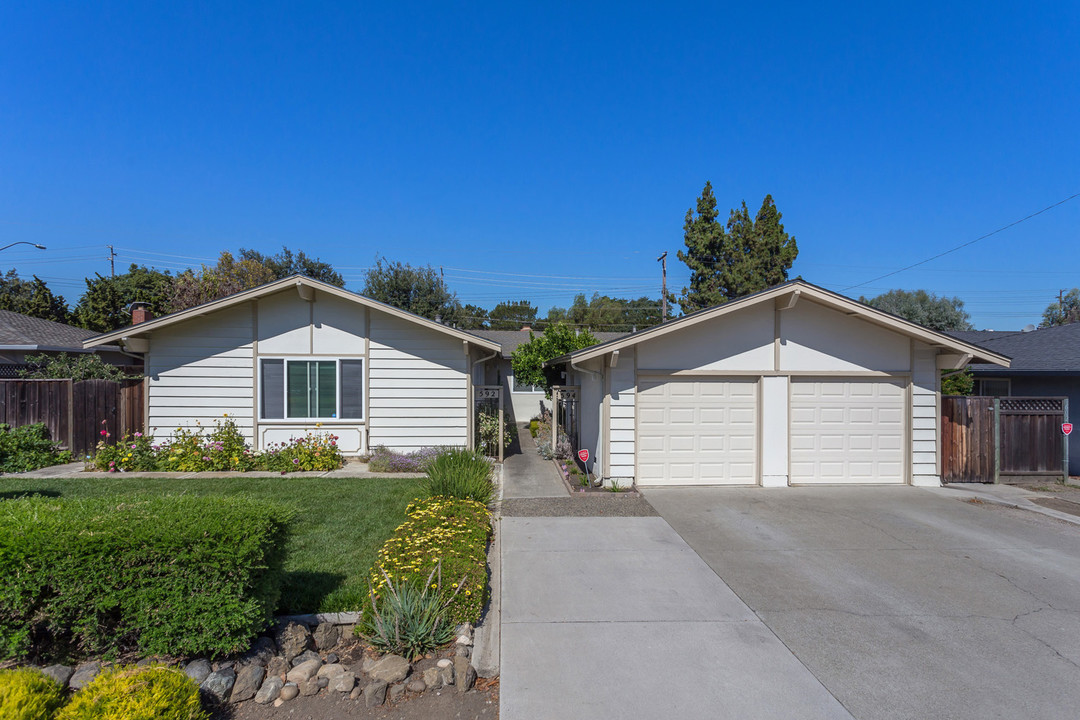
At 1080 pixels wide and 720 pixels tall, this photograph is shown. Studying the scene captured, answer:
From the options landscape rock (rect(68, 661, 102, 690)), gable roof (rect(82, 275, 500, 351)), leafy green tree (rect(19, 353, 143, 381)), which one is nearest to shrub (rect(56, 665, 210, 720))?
landscape rock (rect(68, 661, 102, 690))

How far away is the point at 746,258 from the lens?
28.7 m

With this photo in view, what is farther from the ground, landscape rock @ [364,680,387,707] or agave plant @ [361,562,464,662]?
agave plant @ [361,562,464,662]

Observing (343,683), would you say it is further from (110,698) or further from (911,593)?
(911,593)

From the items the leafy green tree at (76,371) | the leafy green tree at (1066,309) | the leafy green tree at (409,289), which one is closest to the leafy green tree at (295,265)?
the leafy green tree at (409,289)

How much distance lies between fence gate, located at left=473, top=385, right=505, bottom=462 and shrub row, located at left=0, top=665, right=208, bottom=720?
9503mm

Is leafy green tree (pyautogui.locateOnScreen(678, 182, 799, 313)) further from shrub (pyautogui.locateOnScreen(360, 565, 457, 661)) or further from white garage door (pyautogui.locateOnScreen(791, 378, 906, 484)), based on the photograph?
shrub (pyautogui.locateOnScreen(360, 565, 457, 661))

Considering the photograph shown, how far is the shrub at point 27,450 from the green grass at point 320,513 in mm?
1435

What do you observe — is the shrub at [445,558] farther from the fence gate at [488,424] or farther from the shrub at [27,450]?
the shrub at [27,450]

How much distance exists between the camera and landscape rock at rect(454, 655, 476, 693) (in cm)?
374

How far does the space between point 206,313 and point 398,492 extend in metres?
5.98

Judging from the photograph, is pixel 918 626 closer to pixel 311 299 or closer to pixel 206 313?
pixel 311 299

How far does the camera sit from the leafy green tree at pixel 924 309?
30844 millimetres

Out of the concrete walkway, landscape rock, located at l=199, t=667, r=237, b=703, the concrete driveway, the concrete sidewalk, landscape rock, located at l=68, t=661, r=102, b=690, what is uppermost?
landscape rock, located at l=68, t=661, r=102, b=690

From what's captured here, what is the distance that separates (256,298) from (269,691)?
9.71 metres
